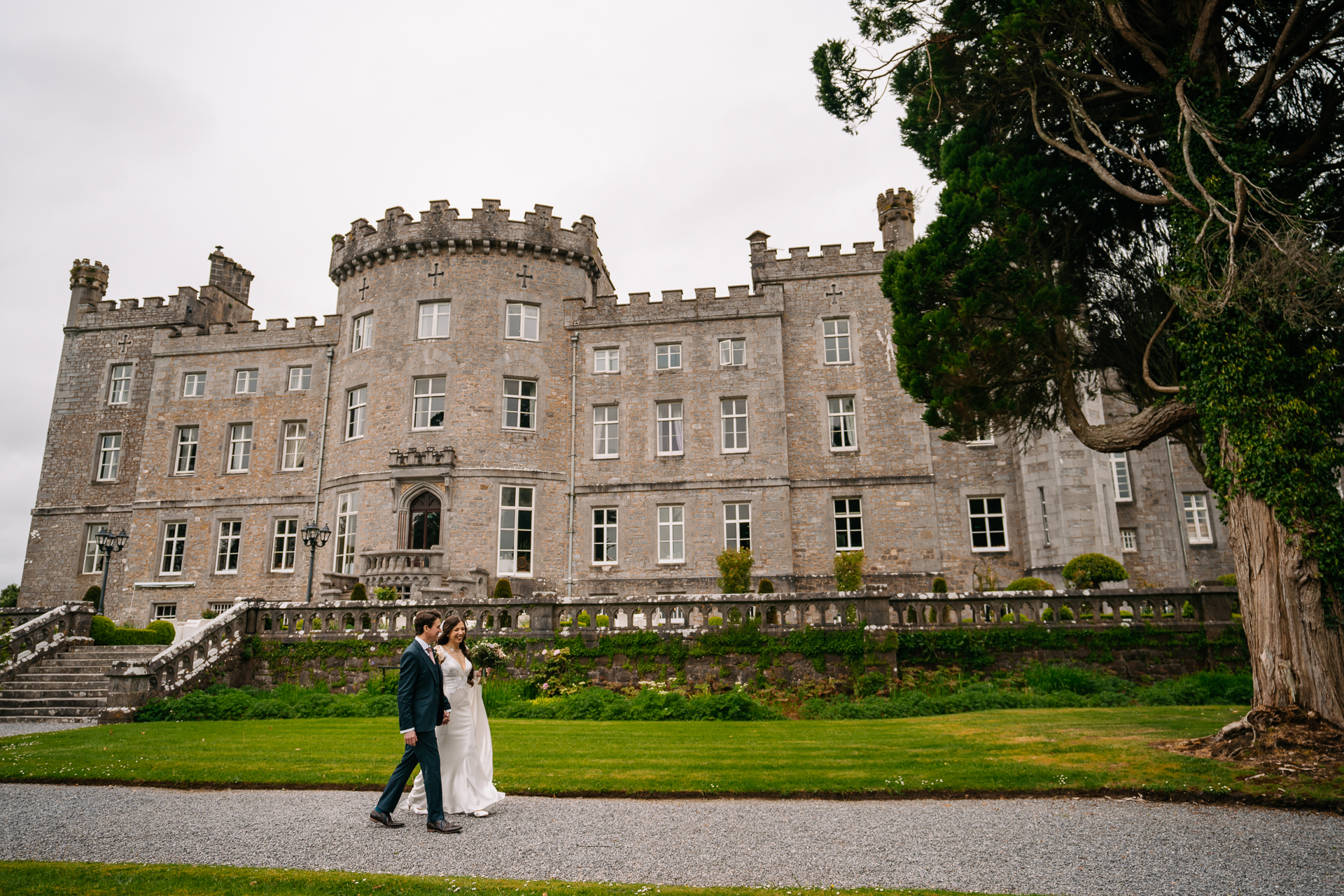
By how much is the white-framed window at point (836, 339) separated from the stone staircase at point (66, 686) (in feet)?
66.9

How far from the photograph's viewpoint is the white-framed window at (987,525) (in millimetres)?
25156

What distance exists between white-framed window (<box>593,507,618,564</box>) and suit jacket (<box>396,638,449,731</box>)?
18.8 m

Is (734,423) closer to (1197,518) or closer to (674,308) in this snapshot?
(674,308)

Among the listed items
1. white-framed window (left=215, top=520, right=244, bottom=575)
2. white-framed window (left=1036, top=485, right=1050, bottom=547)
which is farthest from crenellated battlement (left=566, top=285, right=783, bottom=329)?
white-framed window (left=215, top=520, right=244, bottom=575)

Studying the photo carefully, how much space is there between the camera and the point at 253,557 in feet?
89.8

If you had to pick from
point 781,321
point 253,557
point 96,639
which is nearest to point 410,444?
point 253,557

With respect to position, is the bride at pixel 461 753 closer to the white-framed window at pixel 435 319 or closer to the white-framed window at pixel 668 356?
the white-framed window at pixel 668 356

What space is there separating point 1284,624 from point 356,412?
83.7 feet

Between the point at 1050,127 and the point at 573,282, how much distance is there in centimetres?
1748

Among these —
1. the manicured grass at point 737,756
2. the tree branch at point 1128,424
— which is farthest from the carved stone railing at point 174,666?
the tree branch at point 1128,424

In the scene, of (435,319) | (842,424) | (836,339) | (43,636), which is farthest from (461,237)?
(43,636)

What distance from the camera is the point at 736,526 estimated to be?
25.4 metres

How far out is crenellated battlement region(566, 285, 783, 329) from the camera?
2688cm

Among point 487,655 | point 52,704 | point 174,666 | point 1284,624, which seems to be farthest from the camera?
point 52,704
